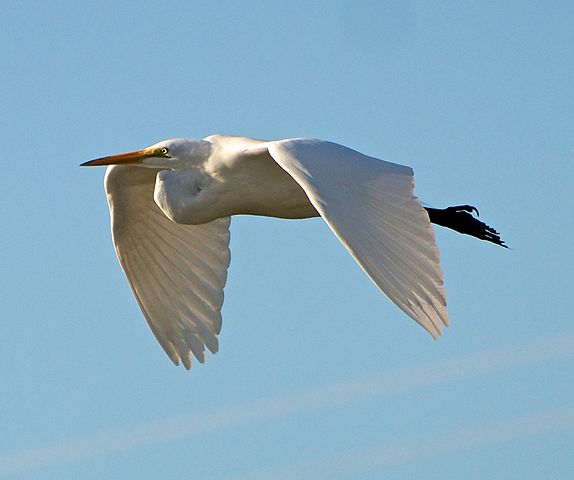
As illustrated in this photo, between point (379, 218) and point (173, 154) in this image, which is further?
point (173, 154)

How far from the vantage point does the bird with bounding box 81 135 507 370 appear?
1071 centimetres

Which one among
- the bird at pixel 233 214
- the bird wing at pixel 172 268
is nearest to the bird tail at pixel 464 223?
the bird at pixel 233 214

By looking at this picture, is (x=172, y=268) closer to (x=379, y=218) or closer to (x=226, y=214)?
(x=226, y=214)

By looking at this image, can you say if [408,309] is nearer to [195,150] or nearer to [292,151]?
[292,151]

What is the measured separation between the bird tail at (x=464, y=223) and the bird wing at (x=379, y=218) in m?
2.60

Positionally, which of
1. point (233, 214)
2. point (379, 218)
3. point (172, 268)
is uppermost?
point (233, 214)

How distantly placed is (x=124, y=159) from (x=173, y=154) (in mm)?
583

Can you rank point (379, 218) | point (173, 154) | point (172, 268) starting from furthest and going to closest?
1. point (172, 268)
2. point (173, 154)
3. point (379, 218)

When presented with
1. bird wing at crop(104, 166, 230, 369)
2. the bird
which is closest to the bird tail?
the bird

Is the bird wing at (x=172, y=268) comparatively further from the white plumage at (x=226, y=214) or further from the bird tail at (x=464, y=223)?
the bird tail at (x=464, y=223)

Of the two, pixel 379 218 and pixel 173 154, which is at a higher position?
pixel 173 154

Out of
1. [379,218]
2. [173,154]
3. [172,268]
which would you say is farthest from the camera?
[172,268]

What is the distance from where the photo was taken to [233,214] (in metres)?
13.9

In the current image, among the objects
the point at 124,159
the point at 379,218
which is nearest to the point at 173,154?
the point at 124,159
